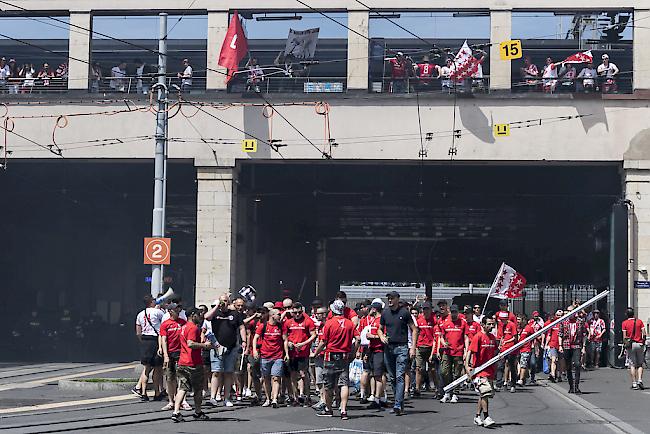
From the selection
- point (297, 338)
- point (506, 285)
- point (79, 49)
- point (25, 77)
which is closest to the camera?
point (297, 338)

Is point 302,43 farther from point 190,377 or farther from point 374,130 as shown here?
point 190,377

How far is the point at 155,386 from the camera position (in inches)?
711

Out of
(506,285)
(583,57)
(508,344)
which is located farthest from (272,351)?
(583,57)

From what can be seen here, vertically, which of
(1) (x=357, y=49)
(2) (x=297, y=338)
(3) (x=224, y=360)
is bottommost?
(3) (x=224, y=360)

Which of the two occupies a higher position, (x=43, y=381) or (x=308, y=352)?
(x=308, y=352)

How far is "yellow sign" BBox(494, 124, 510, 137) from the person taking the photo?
109 ft

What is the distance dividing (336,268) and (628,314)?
153 feet

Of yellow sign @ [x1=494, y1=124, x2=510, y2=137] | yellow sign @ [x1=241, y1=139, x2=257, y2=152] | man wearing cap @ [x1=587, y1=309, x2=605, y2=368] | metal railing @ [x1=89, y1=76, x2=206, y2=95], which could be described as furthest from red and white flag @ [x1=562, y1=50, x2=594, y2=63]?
metal railing @ [x1=89, y1=76, x2=206, y2=95]

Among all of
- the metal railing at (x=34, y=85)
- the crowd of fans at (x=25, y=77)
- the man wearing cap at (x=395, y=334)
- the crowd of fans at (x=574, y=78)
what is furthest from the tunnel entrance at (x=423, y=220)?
the man wearing cap at (x=395, y=334)

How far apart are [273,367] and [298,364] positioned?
73 cm

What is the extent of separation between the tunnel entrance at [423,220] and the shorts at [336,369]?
18.8 metres

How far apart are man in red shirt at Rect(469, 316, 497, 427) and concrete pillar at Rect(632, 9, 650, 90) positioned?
64.8 ft

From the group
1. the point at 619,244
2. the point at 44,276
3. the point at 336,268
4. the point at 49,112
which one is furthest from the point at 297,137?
the point at 336,268

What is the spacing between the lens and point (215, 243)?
3356cm
